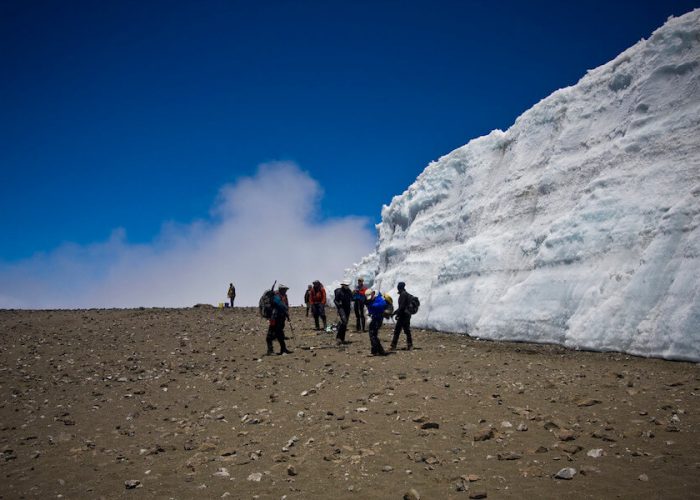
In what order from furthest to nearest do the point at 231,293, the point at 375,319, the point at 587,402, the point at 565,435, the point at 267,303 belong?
the point at 231,293 → the point at 267,303 → the point at 375,319 → the point at 587,402 → the point at 565,435

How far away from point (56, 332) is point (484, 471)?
23.0m

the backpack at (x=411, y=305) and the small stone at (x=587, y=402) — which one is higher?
the backpack at (x=411, y=305)

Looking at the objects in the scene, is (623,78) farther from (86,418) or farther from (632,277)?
(86,418)

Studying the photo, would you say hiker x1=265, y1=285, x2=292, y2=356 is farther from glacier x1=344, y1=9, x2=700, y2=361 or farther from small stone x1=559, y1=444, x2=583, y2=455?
small stone x1=559, y1=444, x2=583, y2=455

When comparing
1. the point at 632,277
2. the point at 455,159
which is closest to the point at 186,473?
the point at 632,277

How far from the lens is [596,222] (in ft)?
54.6

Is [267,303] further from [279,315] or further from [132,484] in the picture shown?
[132,484]

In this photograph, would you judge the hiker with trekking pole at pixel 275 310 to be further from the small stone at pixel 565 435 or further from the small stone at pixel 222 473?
the small stone at pixel 565 435

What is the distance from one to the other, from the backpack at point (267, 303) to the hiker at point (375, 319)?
11.4 ft

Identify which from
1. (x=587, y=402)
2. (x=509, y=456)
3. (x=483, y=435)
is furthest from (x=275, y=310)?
(x=509, y=456)

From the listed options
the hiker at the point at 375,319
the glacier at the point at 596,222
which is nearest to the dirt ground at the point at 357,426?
the hiker at the point at 375,319

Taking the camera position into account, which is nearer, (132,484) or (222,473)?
(132,484)

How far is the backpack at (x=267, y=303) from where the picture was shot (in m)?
16.8

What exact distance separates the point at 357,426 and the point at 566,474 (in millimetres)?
3859
